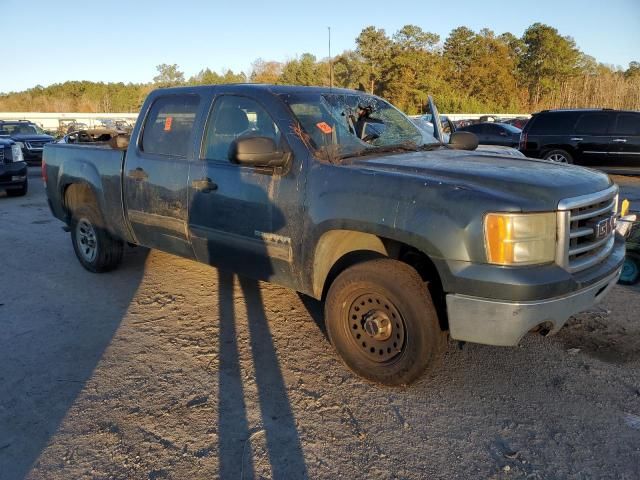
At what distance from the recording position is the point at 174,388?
11.0ft

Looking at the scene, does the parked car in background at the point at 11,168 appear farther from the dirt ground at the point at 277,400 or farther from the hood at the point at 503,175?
the hood at the point at 503,175

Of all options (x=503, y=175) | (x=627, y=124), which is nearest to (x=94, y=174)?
(x=503, y=175)

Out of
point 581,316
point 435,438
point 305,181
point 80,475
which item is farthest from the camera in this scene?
point 581,316

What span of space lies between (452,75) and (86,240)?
5658 cm

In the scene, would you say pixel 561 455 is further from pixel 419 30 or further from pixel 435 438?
pixel 419 30

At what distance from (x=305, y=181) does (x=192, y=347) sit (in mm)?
1569

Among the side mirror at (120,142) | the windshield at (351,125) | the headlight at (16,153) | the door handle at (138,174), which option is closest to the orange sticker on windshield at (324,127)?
the windshield at (351,125)

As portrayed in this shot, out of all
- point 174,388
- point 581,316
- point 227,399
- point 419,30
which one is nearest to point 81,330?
point 174,388

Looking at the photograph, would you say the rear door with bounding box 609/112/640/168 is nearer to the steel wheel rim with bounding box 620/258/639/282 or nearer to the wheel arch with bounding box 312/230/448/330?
the steel wheel rim with bounding box 620/258/639/282

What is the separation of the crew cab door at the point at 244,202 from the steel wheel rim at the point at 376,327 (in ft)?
1.87

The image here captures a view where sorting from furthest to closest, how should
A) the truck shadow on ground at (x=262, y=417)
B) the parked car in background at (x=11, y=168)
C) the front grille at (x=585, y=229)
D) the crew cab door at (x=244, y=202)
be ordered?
the parked car in background at (x=11, y=168) < the crew cab door at (x=244, y=202) < the front grille at (x=585, y=229) < the truck shadow on ground at (x=262, y=417)

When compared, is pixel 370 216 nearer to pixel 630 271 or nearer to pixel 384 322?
pixel 384 322

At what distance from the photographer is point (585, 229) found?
9.94 ft

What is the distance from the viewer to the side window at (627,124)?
12914 mm
